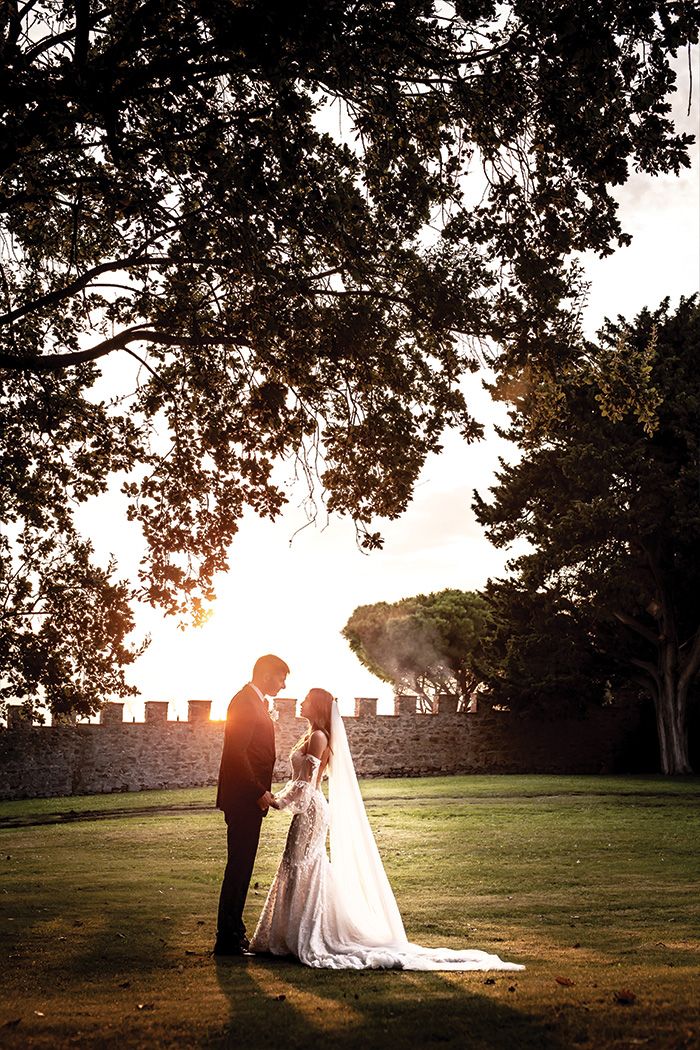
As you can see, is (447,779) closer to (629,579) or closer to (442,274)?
(629,579)

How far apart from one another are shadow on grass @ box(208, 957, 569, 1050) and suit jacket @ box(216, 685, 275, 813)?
3.95 feet

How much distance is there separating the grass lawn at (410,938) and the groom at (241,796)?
1.20ft

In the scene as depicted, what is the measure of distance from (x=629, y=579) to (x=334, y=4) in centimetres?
2175

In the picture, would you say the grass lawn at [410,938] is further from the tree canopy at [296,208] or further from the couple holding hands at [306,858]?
the tree canopy at [296,208]

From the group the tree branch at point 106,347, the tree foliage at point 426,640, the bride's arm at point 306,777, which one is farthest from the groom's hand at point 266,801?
the tree foliage at point 426,640

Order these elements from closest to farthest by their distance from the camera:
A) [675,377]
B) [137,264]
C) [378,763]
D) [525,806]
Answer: [137,264]
[525,806]
[675,377]
[378,763]

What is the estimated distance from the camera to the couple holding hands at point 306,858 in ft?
21.4

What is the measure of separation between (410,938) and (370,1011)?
2.70 meters

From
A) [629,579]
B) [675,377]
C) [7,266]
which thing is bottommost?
[629,579]

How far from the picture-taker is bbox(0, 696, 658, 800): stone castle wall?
27.3 meters

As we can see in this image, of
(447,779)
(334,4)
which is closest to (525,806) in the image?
(447,779)

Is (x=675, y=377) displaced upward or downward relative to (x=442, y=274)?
upward

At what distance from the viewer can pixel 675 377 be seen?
2542 centimetres

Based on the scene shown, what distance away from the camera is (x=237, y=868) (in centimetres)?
673
